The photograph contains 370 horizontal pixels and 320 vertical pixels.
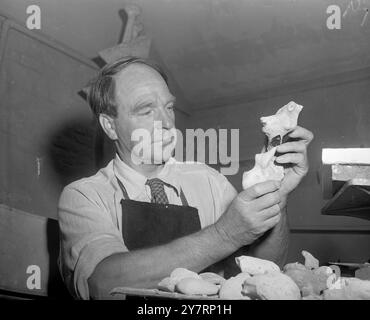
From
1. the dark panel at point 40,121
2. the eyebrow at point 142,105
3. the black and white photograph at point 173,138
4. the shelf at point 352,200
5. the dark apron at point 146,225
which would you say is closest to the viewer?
the shelf at point 352,200

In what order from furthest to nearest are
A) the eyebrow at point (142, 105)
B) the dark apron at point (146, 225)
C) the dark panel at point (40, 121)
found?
1. the dark panel at point (40, 121)
2. the eyebrow at point (142, 105)
3. the dark apron at point (146, 225)

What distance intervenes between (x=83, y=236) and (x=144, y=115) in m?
0.33

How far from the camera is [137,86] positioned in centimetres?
133

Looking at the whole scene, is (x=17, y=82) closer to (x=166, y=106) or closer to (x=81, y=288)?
(x=166, y=106)

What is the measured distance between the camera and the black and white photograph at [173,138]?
1.07 meters

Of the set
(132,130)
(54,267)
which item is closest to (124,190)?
(132,130)

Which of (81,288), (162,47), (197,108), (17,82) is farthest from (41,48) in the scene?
(81,288)

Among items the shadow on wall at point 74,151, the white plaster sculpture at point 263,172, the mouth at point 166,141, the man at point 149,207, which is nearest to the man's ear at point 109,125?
the man at point 149,207

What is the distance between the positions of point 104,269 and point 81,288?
3.3 inches

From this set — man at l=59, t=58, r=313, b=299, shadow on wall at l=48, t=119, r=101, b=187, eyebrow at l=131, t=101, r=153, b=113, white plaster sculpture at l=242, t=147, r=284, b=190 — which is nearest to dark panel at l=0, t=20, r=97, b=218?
shadow on wall at l=48, t=119, r=101, b=187

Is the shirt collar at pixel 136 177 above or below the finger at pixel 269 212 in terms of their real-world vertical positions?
above

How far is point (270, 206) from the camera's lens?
101cm

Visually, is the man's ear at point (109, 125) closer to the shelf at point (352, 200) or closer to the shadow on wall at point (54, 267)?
the shadow on wall at point (54, 267)

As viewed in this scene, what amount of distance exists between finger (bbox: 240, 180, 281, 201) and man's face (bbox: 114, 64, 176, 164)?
0.36 m
